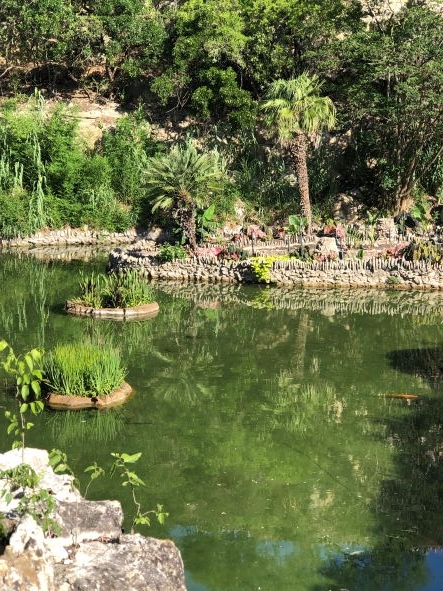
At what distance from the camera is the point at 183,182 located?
923 inches

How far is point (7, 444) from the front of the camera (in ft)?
38.1

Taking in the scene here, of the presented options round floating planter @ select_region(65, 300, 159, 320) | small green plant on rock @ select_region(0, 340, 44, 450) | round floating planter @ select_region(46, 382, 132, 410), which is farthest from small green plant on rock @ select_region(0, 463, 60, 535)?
round floating planter @ select_region(65, 300, 159, 320)

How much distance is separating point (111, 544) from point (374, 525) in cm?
367

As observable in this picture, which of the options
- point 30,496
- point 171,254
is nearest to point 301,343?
point 171,254

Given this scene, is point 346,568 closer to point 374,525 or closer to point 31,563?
point 374,525

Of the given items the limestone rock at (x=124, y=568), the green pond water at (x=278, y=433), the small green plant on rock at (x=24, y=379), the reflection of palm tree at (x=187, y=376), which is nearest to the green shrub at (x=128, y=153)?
the green pond water at (x=278, y=433)

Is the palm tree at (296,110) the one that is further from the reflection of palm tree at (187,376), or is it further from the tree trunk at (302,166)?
the reflection of palm tree at (187,376)

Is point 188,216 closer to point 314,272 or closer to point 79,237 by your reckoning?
point 314,272

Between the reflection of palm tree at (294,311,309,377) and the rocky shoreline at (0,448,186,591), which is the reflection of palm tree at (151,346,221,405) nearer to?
the reflection of palm tree at (294,311,309,377)

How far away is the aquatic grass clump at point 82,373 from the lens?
1317 centimetres

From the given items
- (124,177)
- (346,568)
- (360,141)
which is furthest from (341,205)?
(346,568)

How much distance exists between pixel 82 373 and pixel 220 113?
22154 millimetres

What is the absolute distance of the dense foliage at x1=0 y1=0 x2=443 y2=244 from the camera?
94.0ft

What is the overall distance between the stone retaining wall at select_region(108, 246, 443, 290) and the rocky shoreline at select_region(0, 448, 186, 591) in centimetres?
1490
